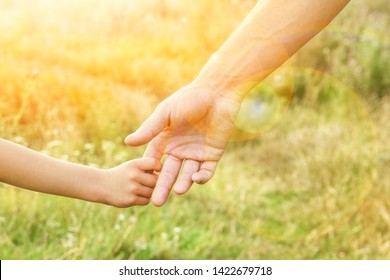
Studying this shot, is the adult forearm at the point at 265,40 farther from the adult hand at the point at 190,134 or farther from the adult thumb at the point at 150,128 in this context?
the adult thumb at the point at 150,128

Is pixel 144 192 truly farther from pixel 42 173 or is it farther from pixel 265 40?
pixel 265 40

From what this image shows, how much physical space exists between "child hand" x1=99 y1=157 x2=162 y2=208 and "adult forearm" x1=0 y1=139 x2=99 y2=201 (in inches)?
2.0

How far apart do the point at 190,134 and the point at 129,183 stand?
10.3 inches

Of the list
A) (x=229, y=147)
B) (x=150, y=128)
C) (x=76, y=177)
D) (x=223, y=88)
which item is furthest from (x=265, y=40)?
(x=229, y=147)

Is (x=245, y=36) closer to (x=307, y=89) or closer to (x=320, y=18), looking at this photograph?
(x=320, y=18)

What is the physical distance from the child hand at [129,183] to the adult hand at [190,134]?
5cm

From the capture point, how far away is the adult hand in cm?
209

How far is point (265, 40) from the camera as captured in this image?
221 cm

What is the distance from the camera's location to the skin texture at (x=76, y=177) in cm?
189

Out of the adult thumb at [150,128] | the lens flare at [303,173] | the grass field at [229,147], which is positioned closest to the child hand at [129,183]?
the adult thumb at [150,128]

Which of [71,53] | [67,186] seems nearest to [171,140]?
[67,186]

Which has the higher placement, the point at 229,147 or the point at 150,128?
the point at 229,147

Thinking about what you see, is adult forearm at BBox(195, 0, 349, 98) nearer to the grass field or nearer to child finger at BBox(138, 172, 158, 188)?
child finger at BBox(138, 172, 158, 188)

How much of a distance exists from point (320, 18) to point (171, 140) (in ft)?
1.94
